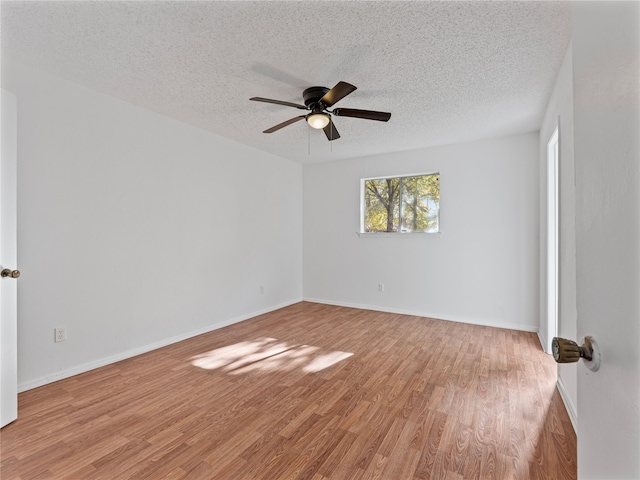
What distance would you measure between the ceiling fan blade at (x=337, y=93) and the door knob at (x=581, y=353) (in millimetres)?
1910

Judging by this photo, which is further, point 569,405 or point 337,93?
point 337,93

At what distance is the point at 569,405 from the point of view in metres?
1.98

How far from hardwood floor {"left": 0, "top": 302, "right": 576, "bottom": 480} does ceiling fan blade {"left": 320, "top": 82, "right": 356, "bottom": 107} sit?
2.21 metres

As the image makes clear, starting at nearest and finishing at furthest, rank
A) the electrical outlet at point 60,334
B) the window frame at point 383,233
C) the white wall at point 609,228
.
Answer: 1. the white wall at point 609,228
2. the electrical outlet at point 60,334
3. the window frame at point 383,233

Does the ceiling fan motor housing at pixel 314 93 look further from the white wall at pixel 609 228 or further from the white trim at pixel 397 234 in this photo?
the white trim at pixel 397 234

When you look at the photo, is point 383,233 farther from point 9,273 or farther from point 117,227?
point 9,273

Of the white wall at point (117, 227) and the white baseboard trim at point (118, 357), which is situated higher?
the white wall at point (117, 227)

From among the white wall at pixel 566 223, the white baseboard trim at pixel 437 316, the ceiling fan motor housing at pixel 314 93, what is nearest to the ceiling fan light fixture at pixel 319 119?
the ceiling fan motor housing at pixel 314 93

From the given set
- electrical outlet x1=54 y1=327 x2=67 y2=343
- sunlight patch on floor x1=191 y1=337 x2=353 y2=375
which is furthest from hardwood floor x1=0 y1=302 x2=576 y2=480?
electrical outlet x1=54 y1=327 x2=67 y2=343

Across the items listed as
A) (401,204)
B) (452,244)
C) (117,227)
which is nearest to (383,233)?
(401,204)

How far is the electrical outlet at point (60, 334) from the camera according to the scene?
8.09 feet

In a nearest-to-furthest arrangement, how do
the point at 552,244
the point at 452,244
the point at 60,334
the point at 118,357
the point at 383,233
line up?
the point at 60,334 → the point at 118,357 → the point at 552,244 → the point at 452,244 → the point at 383,233

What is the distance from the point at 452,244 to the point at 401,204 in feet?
3.22

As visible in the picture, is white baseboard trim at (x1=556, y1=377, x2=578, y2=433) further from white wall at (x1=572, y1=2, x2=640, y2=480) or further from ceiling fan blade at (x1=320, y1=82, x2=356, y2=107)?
ceiling fan blade at (x1=320, y1=82, x2=356, y2=107)
